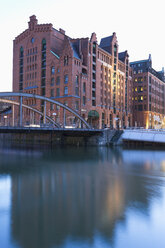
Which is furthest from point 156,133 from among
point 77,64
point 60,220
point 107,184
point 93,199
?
point 60,220

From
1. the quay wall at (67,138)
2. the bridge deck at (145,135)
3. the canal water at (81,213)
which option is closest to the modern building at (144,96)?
the bridge deck at (145,135)

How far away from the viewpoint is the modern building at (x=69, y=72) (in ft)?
194

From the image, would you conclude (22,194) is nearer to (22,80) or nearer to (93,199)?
(93,199)

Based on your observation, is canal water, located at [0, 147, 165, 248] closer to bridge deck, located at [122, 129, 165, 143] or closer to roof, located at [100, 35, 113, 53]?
bridge deck, located at [122, 129, 165, 143]

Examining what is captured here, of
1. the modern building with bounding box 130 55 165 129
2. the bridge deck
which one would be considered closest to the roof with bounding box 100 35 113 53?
the modern building with bounding box 130 55 165 129

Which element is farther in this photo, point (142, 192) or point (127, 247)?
point (142, 192)

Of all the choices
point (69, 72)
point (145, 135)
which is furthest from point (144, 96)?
point (145, 135)

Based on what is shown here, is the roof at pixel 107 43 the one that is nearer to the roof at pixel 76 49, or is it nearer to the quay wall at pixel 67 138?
the roof at pixel 76 49

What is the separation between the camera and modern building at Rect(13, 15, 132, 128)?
194 ft

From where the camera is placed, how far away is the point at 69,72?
57.8m

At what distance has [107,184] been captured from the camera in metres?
14.6

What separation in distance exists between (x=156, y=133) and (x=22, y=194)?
38.9 meters

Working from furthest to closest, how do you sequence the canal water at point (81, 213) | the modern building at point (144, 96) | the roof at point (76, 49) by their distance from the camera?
the modern building at point (144, 96)
the roof at point (76, 49)
the canal water at point (81, 213)

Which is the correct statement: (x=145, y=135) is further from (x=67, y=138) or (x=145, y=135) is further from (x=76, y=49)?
(x=76, y=49)
